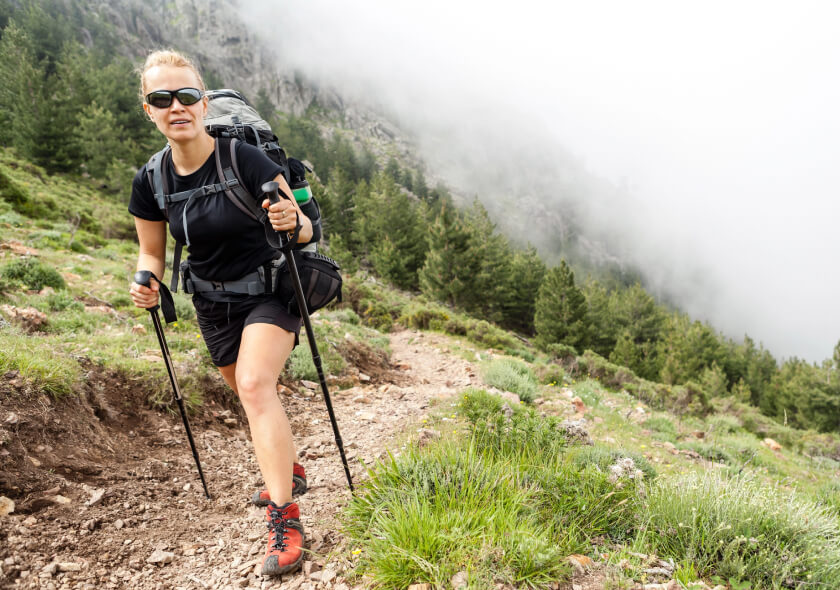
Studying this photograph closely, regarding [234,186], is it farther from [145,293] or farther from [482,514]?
[482,514]

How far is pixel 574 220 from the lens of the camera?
630 ft

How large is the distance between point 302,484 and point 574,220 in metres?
205

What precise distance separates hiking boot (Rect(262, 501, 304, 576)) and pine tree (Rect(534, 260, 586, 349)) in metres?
36.4

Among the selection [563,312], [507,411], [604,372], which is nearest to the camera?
[507,411]

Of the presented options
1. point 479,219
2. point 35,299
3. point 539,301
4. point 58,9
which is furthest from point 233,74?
point 35,299

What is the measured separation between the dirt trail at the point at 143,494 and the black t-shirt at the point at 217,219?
172 centimetres

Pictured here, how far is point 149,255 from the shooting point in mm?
2906

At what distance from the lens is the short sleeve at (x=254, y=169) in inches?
98.4

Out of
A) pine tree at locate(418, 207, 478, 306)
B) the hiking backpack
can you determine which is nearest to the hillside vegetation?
the hiking backpack

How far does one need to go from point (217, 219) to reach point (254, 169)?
0.37 meters

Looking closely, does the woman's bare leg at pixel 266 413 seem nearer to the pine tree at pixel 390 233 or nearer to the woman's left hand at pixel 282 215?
the woman's left hand at pixel 282 215

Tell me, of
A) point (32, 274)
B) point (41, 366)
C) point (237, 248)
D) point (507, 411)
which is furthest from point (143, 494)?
point (32, 274)

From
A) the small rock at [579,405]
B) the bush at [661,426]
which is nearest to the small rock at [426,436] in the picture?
the small rock at [579,405]

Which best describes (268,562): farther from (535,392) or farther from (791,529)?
(535,392)
